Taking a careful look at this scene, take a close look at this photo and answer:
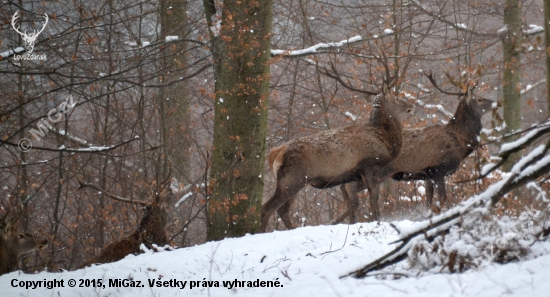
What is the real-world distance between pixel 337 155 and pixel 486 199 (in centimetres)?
516

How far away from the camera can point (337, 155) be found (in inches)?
334

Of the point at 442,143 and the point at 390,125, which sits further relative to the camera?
the point at 442,143

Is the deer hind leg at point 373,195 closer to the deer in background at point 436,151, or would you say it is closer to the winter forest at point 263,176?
the winter forest at point 263,176

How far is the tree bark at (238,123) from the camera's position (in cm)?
713

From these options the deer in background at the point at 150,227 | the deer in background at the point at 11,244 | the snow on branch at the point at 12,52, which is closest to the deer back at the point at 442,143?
the deer in background at the point at 150,227

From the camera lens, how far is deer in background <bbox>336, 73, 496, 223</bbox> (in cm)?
930

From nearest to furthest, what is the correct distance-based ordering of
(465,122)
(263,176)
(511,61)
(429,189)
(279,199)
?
(263,176), (279,199), (429,189), (465,122), (511,61)

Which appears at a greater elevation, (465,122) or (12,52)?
(12,52)

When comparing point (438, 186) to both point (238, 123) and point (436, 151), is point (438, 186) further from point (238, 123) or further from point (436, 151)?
point (238, 123)

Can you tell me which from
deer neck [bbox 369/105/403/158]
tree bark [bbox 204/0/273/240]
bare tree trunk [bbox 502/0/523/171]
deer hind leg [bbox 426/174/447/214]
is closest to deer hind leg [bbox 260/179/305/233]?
tree bark [bbox 204/0/273/240]

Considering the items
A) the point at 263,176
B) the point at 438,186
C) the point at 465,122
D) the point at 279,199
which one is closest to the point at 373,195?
the point at 438,186

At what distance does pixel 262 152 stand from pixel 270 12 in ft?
6.28

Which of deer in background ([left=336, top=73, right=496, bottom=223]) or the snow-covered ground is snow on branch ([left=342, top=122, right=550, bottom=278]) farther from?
deer in background ([left=336, top=73, right=496, bottom=223])

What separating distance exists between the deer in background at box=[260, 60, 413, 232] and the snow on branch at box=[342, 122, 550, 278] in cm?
432
